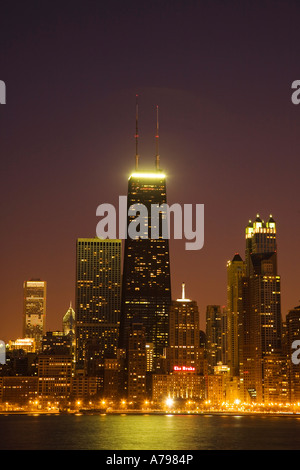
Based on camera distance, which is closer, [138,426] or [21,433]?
[21,433]
